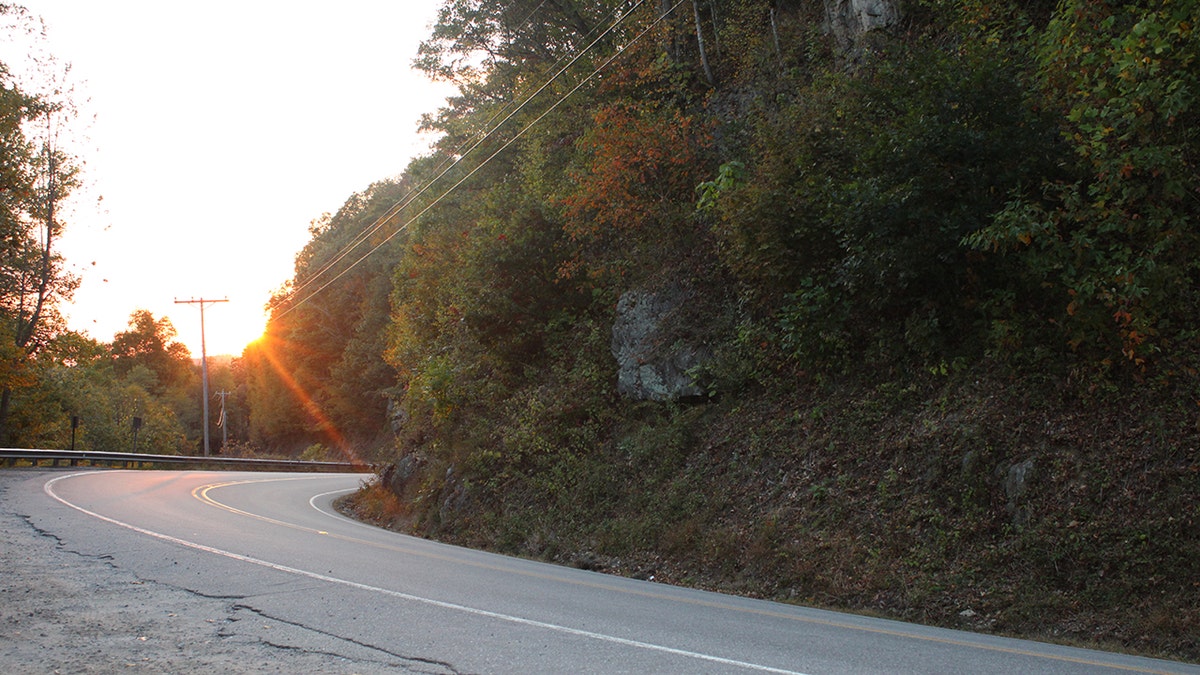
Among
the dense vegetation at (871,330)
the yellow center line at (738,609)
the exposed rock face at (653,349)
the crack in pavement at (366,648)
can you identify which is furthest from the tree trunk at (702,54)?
the crack in pavement at (366,648)

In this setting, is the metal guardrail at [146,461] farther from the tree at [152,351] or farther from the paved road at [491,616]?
the tree at [152,351]

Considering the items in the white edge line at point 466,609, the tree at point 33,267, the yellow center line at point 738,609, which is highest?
the tree at point 33,267

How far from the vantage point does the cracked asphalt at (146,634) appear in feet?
→ 16.0

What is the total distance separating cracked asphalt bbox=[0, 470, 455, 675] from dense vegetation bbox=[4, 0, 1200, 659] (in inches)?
242

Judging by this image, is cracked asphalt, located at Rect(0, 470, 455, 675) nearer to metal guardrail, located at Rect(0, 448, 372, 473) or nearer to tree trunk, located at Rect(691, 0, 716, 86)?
tree trunk, located at Rect(691, 0, 716, 86)

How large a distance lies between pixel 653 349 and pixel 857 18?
9.10m

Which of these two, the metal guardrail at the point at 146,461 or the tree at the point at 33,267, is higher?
the tree at the point at 33,267

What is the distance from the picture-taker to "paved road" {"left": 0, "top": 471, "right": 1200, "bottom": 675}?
530cm

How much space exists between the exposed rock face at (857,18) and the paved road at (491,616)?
1333 centimetres

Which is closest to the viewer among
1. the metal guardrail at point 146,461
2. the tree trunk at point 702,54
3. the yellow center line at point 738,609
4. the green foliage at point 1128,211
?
the yellow center line at point 738,609

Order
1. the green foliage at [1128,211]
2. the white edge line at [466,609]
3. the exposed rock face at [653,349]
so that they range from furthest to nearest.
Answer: the exposed rock face at [653,349]
the green foliage at [1128,211]
the white edge line at [466,609]

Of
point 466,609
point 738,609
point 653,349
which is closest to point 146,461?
point 653,349

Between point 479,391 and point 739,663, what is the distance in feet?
48.7

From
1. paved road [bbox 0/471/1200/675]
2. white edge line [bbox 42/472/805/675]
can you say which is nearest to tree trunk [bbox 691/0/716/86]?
paved road [bbox 0/471/1200/675]
